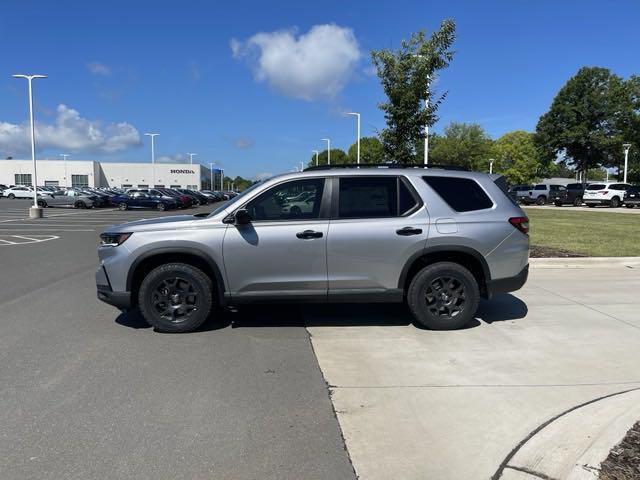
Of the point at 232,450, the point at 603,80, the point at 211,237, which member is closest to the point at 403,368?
the point at 232,450

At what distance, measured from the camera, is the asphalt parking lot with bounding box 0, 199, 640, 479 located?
323cm

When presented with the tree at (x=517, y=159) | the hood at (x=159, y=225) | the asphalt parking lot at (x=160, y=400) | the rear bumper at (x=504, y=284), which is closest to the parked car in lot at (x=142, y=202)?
the asphalt parking lot at (x=160, y=400)

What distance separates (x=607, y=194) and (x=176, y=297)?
41.4 meters

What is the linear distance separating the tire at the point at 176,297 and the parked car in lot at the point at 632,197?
40960mm

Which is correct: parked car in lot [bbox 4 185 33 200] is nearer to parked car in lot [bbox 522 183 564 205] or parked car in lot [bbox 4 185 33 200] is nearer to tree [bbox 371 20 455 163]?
parked car in lot [bbox 522 183 564 205]

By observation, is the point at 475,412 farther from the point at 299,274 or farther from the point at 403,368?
the point at 299,274

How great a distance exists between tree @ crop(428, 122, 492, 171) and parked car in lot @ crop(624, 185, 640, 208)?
35259mm

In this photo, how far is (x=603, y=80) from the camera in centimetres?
5438

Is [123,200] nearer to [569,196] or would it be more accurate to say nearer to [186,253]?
[569,196]

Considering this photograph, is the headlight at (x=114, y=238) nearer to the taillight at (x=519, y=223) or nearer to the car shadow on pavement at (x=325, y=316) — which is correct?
the car shadow on pavement at (x=325, y=316)

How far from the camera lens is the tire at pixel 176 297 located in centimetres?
577

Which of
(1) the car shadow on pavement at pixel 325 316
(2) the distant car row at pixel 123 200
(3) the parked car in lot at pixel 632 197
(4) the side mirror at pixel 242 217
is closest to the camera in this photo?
(4) the side mirror at pixel 242 217

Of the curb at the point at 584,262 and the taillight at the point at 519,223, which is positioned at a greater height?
the taillight at the point at 519,223

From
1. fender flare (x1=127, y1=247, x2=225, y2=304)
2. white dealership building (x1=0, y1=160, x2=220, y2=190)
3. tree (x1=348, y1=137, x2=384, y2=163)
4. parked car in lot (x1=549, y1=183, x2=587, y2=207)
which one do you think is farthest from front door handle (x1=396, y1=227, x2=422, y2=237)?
white dealership building (x1=0, y1=160, x2=220, y2=190)
